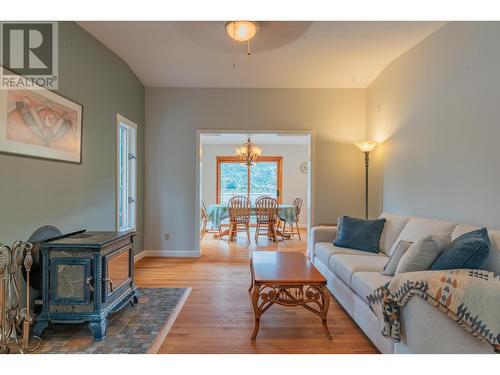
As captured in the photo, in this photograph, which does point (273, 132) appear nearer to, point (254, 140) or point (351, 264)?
point (351, 264)

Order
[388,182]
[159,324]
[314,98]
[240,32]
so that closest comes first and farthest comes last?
[159,324], [240,32], [388,182], [314,98]

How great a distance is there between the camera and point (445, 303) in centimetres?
139

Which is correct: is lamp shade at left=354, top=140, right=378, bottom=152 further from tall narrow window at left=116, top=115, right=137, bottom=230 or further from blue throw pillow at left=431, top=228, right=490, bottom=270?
tall narrow window at left=116, top=115, right=137, bottom=230

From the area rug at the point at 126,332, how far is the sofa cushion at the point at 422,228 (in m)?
2.08

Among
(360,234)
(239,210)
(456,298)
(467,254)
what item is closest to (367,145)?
(360,234)

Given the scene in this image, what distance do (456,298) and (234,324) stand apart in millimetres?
1596

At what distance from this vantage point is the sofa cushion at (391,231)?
9.41ft

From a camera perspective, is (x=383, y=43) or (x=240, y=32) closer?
(x=240, y=32)

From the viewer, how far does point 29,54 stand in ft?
7.08

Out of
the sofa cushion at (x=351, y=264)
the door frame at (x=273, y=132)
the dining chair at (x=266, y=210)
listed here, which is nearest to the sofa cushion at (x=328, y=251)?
the sofa cushion at (x=351, y=264)
